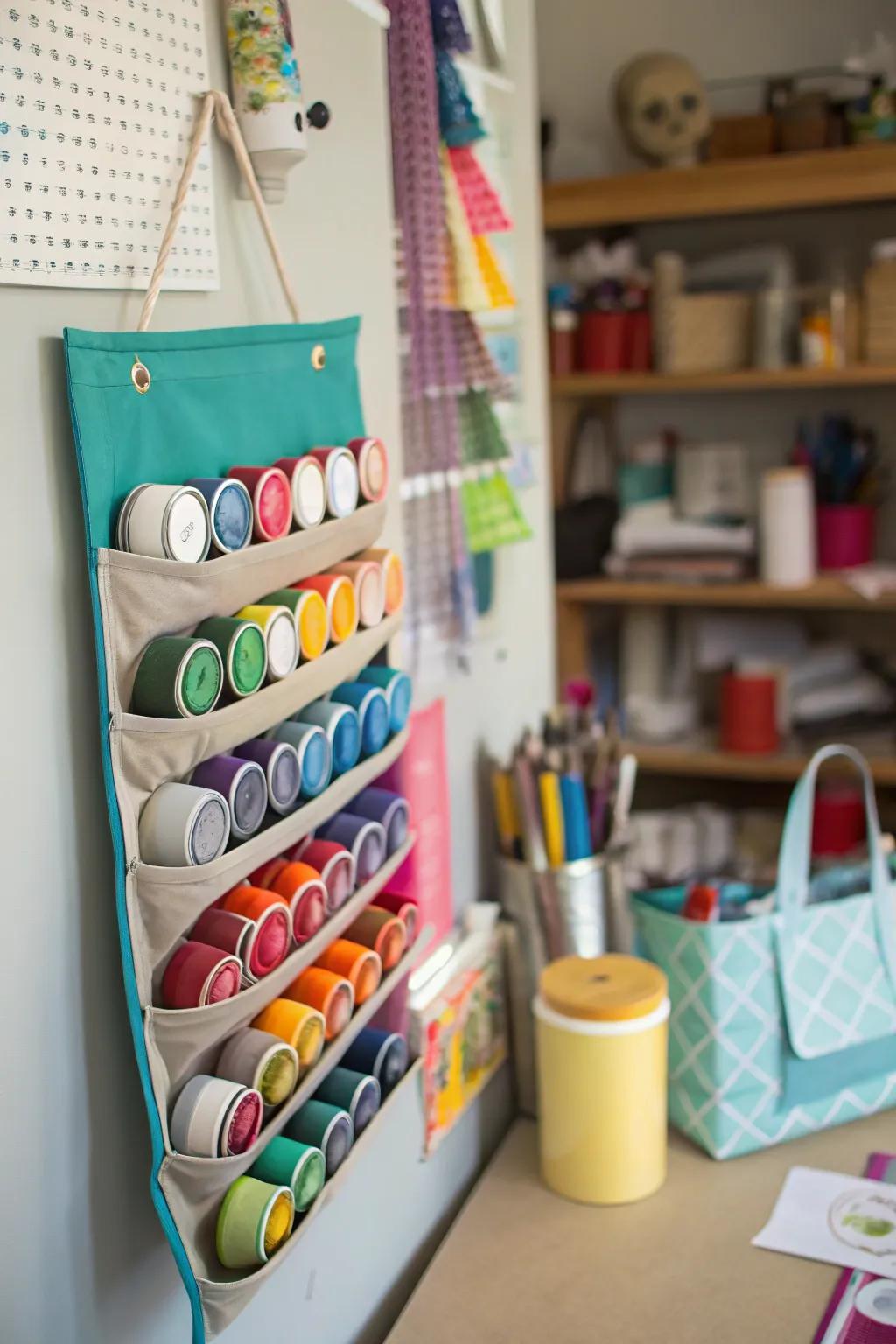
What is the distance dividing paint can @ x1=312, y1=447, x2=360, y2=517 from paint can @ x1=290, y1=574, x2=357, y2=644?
0.05 meters

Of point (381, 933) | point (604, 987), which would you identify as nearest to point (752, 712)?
point (604, 987)

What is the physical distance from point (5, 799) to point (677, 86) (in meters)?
1.80

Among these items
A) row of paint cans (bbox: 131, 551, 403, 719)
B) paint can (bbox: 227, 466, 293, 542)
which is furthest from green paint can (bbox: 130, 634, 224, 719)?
paint can (bbox: 227, 466, 293, 542)

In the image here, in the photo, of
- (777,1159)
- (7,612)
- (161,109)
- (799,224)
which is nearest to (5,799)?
(7,612)

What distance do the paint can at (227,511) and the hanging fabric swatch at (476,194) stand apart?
0.58m

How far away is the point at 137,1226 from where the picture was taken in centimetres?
77

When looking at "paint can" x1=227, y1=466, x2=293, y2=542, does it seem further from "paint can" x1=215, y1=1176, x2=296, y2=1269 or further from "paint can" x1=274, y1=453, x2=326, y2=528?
"paint can" x1=215, y1=1176, x2=296, y2=1269

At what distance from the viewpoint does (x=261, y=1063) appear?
0.77m

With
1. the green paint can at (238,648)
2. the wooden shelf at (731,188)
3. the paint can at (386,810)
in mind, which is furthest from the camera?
the wooden shelf at (731,188)

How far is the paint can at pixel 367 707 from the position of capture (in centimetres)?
92

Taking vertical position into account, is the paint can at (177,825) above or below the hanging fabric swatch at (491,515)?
below

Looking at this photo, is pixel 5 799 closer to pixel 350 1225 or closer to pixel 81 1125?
pixel 81 1125

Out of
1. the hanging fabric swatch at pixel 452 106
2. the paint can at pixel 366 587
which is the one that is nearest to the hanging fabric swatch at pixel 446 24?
the hanging fabric swatch at pixel 452 106

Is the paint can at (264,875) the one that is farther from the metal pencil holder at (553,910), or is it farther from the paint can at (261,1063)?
the metal pencil holder at (553,910)
